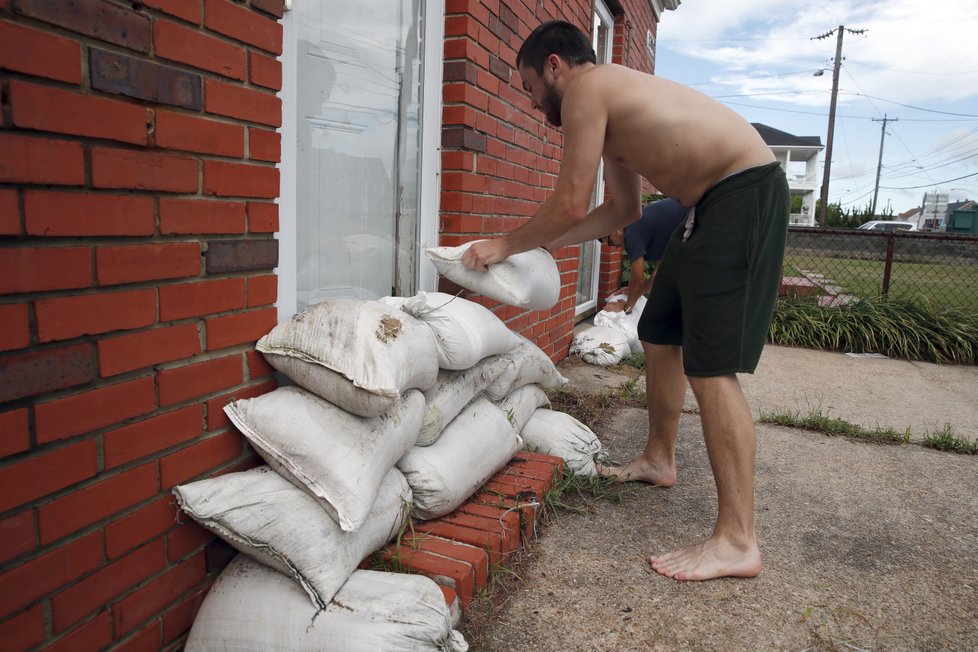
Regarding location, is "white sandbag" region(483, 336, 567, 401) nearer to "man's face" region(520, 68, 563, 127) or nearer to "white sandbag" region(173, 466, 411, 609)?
"man's face" region(520, 68, 563, 127)

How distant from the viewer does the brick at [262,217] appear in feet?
5.63

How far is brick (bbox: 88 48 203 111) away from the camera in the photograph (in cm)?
129

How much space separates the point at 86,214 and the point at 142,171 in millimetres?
160

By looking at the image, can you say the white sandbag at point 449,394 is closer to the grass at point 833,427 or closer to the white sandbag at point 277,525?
the white sandbag at point 277,525

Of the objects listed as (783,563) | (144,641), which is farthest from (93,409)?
(783,563)

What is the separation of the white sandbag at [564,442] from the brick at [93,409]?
1.67 metres

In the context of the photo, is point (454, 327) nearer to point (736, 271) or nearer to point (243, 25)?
point (736, 271)

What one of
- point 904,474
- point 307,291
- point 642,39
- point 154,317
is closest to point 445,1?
point 307,291

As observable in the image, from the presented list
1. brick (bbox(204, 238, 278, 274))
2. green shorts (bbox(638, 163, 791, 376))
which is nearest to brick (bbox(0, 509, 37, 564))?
brick (bbox(204, 238, 278, 274))

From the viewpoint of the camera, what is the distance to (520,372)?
2746 mm

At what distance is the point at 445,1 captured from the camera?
2.85m

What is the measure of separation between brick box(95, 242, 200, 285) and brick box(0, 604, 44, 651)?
2.02 ft

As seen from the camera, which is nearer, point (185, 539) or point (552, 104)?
point (185, 539)

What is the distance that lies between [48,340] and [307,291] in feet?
3.42
